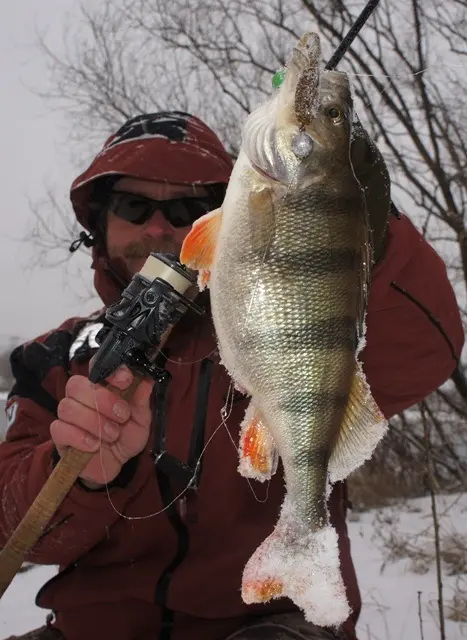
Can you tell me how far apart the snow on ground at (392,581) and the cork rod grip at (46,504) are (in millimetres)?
2429

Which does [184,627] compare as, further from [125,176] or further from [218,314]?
[125,176]

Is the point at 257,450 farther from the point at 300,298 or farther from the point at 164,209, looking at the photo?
the point at 164,209

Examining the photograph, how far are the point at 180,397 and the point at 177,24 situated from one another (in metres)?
7.77

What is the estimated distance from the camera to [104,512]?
1.89 m

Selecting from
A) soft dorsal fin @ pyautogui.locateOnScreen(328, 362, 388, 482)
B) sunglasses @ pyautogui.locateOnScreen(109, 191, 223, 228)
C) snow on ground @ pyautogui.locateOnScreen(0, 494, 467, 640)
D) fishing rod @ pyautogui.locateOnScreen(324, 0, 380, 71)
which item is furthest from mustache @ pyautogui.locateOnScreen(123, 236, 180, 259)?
snow on ground @ pyautogui.locateOnScreen(0, 494, 467, 640)

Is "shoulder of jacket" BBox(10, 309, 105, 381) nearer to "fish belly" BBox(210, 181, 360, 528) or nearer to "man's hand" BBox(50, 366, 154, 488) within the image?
"man's hand" BBox(50, 366, 154, 488)

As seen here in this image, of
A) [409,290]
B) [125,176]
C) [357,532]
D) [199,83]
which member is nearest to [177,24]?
[199,83]

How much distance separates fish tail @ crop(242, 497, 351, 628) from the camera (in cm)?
122

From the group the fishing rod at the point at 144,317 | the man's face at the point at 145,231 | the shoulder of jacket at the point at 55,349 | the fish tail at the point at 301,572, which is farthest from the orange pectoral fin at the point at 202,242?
the shoulder of jacket at the point at 55,349

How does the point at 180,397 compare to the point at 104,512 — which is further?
the point at 180,397

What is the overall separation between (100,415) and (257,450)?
491mm

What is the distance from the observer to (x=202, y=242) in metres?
1.28

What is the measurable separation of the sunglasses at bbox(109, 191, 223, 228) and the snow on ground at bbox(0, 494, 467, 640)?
2708mm

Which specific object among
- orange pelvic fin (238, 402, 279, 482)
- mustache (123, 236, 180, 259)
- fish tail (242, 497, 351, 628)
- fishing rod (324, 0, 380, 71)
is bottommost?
fish tail (242, 497, 351, 628)
